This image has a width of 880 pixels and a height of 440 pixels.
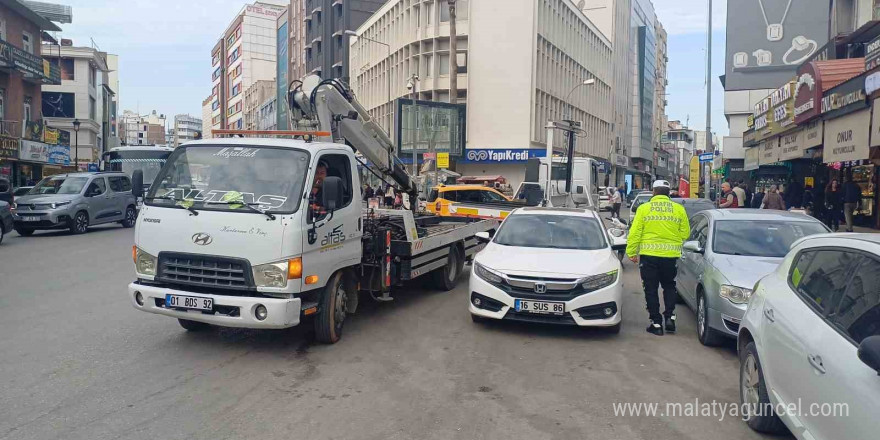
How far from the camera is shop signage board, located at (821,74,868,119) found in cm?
1432

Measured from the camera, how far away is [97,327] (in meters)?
7.89

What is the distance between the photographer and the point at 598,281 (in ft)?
25.0

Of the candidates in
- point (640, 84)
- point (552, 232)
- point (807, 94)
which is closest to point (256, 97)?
point (640, 84)

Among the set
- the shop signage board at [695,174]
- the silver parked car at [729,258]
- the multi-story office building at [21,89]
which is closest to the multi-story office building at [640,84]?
the shop signage board at [695,174]

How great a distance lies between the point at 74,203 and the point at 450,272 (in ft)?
46.2

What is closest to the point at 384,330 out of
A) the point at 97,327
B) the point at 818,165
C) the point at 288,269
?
the point at 288,269

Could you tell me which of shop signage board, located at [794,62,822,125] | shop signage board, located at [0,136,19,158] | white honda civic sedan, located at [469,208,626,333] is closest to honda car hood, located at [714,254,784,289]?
white honda civic sedan, located at [469,208,626,333]

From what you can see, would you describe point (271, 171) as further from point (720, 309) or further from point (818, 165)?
point (818, 165)

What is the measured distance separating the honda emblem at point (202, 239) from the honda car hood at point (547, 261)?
325cm

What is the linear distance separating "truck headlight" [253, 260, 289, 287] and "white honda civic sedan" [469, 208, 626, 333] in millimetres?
2563

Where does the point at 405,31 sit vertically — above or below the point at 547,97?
above

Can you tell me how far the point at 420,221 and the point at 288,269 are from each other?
5.82 metres

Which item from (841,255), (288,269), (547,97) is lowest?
(288,269)

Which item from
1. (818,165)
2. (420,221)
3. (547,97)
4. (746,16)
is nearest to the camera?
(420,221)
